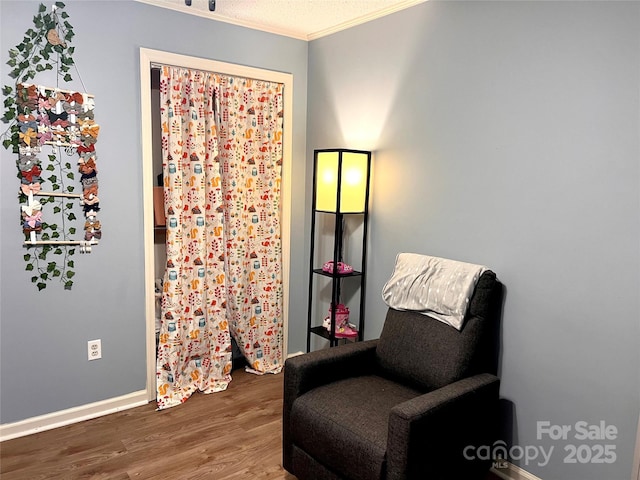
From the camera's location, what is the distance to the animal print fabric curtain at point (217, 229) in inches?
119

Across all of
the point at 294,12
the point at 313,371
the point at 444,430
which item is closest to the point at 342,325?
the point at 313,371

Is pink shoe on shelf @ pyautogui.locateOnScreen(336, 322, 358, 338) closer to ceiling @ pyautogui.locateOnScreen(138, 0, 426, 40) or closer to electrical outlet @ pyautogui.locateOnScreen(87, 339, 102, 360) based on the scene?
electrical outlet @ pyautogui.locateOnScreen(87, 339, 102, 360)

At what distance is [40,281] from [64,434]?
0.85m

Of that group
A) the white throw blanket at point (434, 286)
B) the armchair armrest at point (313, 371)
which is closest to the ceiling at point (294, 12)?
the white throw blanket at point (434, 286)

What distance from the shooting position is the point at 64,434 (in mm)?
2697

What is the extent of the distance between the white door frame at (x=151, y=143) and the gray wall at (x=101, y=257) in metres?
0.04

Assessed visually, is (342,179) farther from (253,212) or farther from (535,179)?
(535,179)

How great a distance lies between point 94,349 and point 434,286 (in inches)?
77.4

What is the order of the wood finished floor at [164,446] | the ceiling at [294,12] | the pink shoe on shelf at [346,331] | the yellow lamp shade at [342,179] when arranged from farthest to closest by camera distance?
the pink shoe on shelf at [346,331]
the yellow lamp shade at [342,179]
the ceiling at [294,12]
the wood finished floor at [164,446]

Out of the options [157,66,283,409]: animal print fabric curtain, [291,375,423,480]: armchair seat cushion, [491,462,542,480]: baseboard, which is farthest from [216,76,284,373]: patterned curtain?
[491,462,542,480]: baseboard

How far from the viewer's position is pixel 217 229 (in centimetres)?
323

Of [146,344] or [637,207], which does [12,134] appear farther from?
[637,207]

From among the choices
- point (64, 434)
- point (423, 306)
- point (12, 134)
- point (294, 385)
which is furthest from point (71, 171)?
point (423, 306)

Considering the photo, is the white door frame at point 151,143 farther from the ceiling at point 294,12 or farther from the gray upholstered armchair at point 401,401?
the gray upholstered armchair at point 401,401
